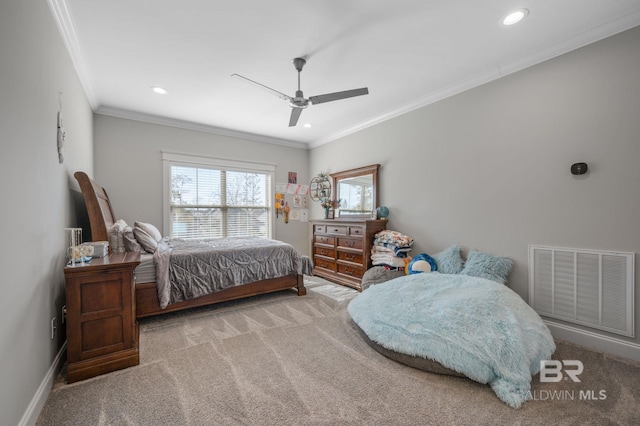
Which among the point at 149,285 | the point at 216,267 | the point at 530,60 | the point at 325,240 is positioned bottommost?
the point at 149,285

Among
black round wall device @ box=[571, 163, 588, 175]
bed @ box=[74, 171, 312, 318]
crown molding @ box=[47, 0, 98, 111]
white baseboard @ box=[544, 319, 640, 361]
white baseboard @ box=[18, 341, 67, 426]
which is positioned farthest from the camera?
bed @ box=[74, 171, 312, 318]

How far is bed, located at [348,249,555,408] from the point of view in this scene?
65.5 inches

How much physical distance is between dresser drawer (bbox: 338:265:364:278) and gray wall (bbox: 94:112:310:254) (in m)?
2.86

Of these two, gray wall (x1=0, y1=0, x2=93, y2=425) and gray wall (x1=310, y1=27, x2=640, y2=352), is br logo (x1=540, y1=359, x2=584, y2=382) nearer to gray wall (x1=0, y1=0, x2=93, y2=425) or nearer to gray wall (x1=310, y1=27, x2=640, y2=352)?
gray wall (x1=310, y1=27, x2=640, y2=352)

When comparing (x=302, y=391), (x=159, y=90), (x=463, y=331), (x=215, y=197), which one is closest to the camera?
(x=302, y=391)

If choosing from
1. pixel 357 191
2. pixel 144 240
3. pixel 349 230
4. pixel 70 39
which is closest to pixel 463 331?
A: pixel 349 230

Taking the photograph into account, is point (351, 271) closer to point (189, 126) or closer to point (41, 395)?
point (41, 395)

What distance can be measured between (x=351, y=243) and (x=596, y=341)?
2.67 meters

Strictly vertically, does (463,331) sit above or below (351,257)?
below

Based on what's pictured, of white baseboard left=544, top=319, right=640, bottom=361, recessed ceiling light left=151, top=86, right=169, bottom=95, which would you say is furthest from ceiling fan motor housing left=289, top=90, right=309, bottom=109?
white baseboard left=544, top=319, right=640, bottom=361

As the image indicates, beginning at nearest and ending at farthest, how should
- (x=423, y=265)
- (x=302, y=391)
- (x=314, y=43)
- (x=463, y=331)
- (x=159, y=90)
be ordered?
1. (x=302, y=391)
2. (x=463, y=331)
3. (x=314, y=43)
4. (x=423, y=265)
5. (x=159, y=90)

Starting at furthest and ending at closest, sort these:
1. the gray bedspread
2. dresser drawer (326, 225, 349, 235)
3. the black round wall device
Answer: dresser drawer (326, 225, 349, 235) < the gray bedspread < the black round wall device

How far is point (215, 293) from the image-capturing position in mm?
3059

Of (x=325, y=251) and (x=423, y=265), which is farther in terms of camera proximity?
(x=325, y=251)
